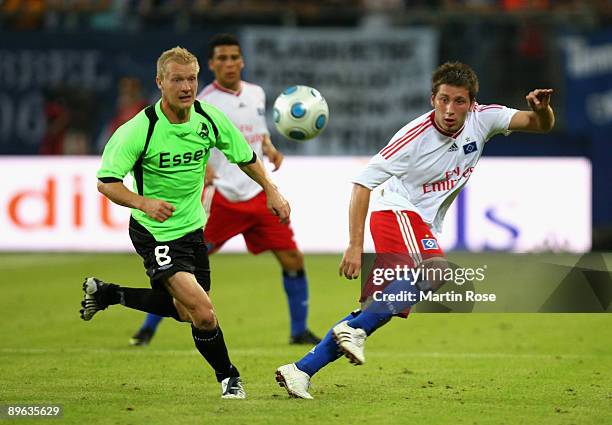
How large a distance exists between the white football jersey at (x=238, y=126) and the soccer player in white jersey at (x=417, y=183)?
9.22ft

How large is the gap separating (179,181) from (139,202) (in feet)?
1.56

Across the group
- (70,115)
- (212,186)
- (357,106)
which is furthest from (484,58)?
(212,186)

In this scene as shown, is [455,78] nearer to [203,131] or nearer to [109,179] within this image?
[203,131]

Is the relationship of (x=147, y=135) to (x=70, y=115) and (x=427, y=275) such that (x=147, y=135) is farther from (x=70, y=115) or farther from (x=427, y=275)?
(x=70, y=115)

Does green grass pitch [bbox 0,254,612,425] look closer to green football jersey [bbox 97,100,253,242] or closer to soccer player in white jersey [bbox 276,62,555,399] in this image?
soccer player in white jersey [bbox 276,62,555,399]

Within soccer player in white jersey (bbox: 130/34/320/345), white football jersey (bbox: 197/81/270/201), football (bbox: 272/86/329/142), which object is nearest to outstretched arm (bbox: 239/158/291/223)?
football (bbox: 272/86/329/142)

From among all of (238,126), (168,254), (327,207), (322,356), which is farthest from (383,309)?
(327,207)

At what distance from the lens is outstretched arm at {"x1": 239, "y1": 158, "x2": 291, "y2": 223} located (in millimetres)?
7520

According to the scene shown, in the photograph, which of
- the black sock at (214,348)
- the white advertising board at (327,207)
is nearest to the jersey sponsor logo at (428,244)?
the black sock at (214,348)

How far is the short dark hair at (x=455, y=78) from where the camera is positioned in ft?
24.1

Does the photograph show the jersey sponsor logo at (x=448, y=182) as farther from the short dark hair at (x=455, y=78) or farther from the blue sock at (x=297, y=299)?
the blue sock at (x=297, y=299)

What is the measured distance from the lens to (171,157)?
24.5 feet

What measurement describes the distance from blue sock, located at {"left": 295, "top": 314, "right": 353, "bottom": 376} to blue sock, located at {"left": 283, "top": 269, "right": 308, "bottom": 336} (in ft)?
9.55

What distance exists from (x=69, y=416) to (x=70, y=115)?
12.6 m
